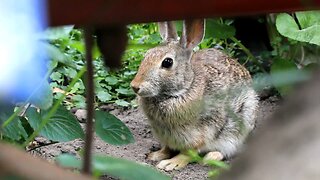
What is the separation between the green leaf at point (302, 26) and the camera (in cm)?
386

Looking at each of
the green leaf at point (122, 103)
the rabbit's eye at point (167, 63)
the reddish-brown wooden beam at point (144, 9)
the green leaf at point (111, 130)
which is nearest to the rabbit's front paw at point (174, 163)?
the rabbit's eye at point (167, 63)

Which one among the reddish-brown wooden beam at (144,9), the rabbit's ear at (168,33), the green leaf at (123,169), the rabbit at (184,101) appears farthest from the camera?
the rabbit's ear at (168,33)

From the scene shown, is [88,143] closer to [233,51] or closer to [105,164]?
[105,164]

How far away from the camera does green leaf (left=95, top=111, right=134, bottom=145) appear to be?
7.50 feet

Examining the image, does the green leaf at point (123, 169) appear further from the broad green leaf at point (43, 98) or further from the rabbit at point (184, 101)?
the rabbit at point (184, 101)

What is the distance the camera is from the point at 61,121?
2209 mm

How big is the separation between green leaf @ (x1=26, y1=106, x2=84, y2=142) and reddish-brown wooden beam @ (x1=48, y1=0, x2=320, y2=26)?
147cm

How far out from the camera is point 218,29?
3.98 metres

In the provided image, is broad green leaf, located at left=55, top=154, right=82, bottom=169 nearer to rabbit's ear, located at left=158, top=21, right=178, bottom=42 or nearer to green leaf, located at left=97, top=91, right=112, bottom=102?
rabbit's ear, located at left=158, top=21, right=178, bottom=42

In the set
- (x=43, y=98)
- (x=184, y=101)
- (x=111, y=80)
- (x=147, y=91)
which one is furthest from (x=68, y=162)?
(x=111, y=80)

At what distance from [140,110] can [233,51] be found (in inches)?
35.1

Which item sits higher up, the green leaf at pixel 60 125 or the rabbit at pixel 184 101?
the green leaf at pixel 60 125

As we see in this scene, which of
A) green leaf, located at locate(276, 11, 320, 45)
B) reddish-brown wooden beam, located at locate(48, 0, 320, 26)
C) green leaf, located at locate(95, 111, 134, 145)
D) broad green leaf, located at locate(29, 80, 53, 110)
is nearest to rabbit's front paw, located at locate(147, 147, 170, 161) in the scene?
green leaf, located at locate(276, 11, 320, 45)

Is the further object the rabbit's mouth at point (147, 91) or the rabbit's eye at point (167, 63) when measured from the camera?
the rabbit's eye at point (167, 63)
